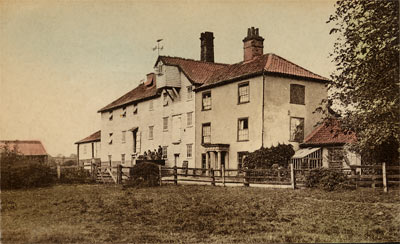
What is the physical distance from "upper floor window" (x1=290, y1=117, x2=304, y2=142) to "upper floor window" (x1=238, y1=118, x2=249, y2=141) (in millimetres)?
2999

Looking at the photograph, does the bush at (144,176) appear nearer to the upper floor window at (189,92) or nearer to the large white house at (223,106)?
the large white house at (223,106)

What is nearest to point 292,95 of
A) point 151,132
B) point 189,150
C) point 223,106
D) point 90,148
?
point 223,106

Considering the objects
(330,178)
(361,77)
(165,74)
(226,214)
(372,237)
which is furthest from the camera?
(165,74)

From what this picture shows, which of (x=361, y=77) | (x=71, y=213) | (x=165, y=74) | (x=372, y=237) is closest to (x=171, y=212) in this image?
(x=71, y=213)

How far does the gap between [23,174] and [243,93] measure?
16.2 meters

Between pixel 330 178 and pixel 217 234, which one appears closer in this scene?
pixel 217 234

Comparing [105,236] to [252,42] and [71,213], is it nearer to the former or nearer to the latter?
[71,213]

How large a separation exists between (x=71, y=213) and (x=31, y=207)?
5.55 feet

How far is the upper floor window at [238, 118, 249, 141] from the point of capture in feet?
102

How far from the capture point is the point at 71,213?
13.3 m

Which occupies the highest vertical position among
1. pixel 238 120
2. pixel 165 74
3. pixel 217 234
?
pixel 165 74

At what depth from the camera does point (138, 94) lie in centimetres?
4450

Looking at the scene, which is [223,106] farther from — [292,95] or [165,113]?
[165,113]

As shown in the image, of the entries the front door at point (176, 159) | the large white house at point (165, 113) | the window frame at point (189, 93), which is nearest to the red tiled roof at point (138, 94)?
the large white house at point (165, 113)
